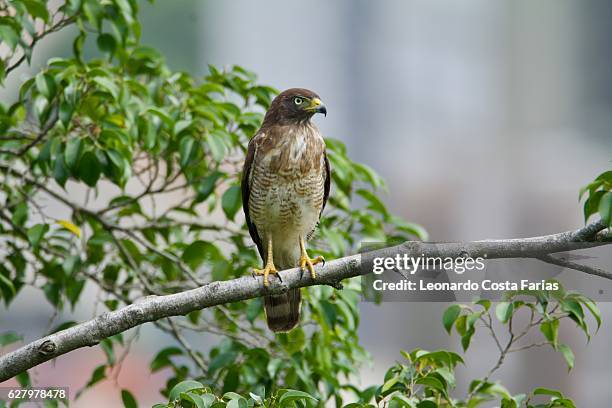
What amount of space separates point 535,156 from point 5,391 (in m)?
9.55

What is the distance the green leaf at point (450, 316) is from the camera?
353 centimetres

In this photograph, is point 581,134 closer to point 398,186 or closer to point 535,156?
point 535,156

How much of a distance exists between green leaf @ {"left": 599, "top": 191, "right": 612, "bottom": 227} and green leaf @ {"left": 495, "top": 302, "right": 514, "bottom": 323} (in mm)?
637

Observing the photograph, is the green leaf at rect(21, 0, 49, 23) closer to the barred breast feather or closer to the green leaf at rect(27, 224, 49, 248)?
the green leaf at rect(27, 224, 49, 248)

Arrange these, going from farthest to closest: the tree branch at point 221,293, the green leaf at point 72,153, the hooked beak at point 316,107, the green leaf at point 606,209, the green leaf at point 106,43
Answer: the hooked beak at point 316,107
the green leaf at point 106,43
the green leaf at point 72,153
the tree branch at point 221,293
the green leaf at point 606,209

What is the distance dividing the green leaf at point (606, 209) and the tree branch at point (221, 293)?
99mm

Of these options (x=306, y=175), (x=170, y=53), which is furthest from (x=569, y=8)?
(x=306, y=175)

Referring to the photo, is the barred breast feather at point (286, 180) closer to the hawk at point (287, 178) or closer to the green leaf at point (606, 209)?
the hawk at point (287, 178)

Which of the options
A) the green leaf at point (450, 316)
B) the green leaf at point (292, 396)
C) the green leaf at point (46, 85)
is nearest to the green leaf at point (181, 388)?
the green leaf at point (292, 396)

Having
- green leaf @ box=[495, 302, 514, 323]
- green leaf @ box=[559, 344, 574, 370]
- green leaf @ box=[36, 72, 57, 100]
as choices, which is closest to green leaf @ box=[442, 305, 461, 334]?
green leaf @ box=[495, 302, 514, 323]

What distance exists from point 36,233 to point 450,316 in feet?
6.19

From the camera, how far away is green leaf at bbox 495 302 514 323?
11.2 feet

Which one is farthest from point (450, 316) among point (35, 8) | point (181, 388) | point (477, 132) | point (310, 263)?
point (477, 132)

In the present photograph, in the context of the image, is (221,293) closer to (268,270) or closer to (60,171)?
(268,270)
